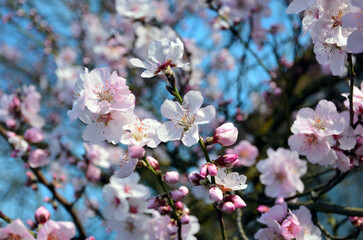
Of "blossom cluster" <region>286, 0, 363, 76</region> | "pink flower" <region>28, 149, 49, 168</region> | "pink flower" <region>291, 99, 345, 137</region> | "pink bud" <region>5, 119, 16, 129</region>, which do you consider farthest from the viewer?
"pink bud" <region>5, 119, 16, 129</region>

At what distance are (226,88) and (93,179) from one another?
244 centimetres

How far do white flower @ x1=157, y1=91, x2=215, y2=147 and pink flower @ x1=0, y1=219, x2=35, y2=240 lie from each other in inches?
24.5

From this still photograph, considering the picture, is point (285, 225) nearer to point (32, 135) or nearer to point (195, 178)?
point (195, 178)

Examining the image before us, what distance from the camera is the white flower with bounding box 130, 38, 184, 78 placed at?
1.29 metres

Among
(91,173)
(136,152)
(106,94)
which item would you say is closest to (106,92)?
(106,94)

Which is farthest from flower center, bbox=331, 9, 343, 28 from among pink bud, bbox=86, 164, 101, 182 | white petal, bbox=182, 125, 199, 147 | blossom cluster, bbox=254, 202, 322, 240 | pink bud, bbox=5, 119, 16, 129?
pink bud, bbox=5, 119, 16, 129

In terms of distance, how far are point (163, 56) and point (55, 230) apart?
2.76 ft

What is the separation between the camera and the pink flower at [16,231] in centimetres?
120

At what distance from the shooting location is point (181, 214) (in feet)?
4.45

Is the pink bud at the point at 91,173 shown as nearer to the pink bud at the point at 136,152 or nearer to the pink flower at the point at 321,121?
the pink bud at the point at 136,152

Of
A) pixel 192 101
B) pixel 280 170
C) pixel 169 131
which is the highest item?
pixel 192 101

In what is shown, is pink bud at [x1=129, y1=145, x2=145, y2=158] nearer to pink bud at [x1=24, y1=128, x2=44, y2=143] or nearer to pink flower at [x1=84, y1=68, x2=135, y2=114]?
pink flower at [x1=84, y1=68, x2=135, y2=114]

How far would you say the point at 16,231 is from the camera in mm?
1208

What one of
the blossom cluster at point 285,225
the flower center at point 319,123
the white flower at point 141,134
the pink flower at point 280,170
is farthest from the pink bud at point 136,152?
the pink flower at point 280,170
